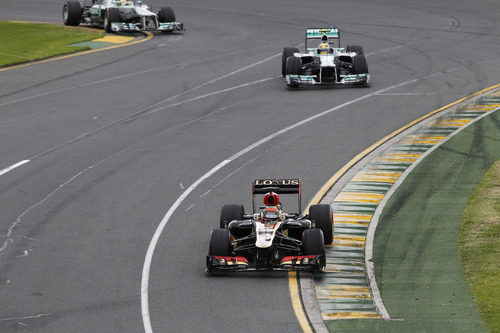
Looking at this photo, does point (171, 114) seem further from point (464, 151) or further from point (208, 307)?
point (208, 307)

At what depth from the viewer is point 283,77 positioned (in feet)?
133

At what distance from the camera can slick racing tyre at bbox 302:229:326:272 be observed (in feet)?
64.0

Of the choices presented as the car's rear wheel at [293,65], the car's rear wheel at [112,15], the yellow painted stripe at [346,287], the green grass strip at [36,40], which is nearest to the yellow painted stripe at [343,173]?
the yellow painted stripe at [346,287]

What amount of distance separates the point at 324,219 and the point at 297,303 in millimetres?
3289

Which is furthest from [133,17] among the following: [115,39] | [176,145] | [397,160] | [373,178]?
[373,178]

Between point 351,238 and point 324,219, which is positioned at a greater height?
point 324,219

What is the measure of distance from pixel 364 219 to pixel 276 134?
8940mm

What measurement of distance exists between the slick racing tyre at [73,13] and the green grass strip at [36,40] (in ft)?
3.19

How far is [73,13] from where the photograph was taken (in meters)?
55.4

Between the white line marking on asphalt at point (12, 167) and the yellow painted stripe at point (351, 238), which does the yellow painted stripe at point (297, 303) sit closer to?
the yellow painted stripe at point (351, 238)

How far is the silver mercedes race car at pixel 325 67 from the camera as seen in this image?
124 feet

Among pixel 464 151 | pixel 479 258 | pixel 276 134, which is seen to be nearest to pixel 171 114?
pixel 276 134

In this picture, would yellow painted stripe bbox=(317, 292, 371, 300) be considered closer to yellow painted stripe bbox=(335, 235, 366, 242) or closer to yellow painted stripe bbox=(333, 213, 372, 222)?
yellow painted stripe bbox=(335, 235, 366, 242)

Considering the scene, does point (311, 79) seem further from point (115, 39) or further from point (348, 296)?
point (348, 296)
